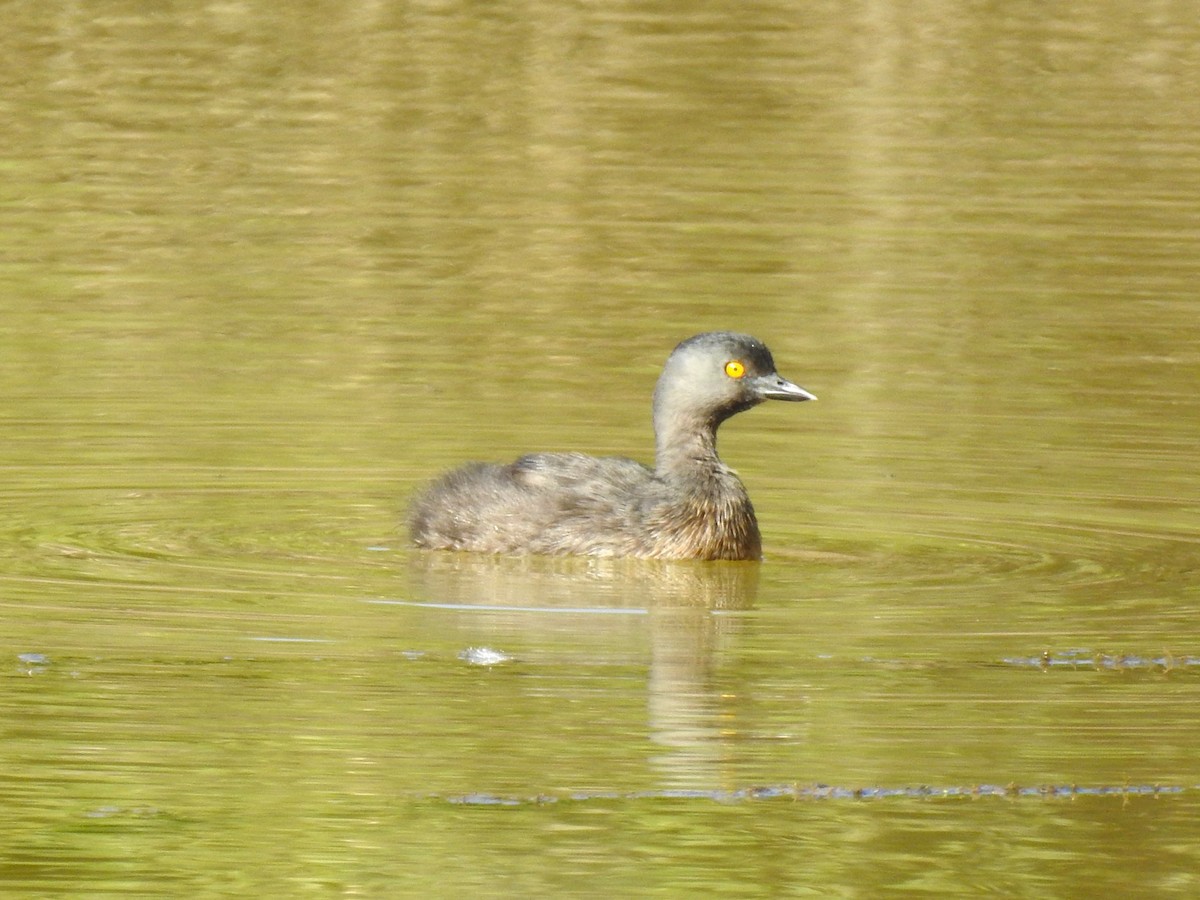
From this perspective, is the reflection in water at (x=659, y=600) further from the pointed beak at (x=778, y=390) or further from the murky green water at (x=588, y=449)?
the pointed beak at (x=778, y=390)

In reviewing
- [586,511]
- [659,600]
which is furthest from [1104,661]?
[586,511]

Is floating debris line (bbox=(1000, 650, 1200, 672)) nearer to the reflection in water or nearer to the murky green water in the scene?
the murky green water

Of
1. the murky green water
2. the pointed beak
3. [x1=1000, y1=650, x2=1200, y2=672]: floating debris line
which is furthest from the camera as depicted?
the pointed beak

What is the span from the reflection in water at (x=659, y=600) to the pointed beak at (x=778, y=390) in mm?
819

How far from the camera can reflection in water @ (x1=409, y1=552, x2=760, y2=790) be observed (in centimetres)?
877

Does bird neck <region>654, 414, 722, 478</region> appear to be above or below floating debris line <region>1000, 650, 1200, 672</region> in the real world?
above

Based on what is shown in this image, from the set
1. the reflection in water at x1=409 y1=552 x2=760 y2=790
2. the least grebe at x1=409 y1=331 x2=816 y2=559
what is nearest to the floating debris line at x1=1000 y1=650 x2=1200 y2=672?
the reflection in water at x1=409 y1=552 x2=760 y2=790

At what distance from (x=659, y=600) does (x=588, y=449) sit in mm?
3096

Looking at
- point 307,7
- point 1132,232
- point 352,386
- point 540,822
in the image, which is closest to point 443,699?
point 540,822

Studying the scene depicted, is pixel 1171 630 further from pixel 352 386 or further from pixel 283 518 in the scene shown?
pixel 352 386

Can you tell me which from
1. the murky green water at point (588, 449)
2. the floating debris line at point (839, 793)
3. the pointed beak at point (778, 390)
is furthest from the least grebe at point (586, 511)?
the floating debris line at point (839, 793)

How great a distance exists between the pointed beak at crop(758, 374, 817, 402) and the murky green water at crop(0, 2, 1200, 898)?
1.95 ft

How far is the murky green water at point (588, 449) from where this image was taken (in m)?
7.77

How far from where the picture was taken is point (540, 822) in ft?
25.1
